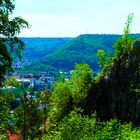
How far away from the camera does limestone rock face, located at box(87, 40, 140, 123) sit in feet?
240

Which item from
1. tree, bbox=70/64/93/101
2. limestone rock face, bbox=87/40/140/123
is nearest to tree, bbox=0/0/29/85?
limestone rock face, bbox=87/40/140/123

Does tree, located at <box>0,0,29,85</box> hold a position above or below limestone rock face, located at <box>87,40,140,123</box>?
above

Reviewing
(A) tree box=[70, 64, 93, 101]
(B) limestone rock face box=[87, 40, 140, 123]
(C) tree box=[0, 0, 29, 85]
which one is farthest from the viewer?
(A) tree box=[70, 64, 93, 101]

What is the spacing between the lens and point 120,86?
79.3 metres

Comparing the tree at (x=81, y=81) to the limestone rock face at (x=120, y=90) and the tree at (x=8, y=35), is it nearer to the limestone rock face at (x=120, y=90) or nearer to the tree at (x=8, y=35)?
the limestone rock face at (x=120, y=90)

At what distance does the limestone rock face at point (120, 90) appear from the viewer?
73.2 m

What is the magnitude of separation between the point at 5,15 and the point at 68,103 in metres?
70.0

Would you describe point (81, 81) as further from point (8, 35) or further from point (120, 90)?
point (8, 35)

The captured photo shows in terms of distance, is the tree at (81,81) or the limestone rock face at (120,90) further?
the tree at (81,81)

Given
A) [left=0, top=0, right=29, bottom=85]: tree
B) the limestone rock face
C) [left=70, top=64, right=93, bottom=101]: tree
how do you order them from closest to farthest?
[left=0, top=0, right=29, bottom=85]: tree → the limestone rock face → [left=70, top=64, right=93, bottom=101]: tree

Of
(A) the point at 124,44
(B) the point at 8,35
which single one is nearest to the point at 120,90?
(A) the point at 124,44

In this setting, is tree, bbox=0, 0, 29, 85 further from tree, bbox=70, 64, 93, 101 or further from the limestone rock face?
tree, bbox=70, 64, 93, 101

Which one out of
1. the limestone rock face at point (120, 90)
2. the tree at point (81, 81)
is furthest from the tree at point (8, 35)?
the tree at point (81, 81)

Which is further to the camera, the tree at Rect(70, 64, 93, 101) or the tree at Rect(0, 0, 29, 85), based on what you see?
the tree at Rect(70, 64, 93, 101)
